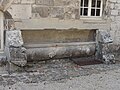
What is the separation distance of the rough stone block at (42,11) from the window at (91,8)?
1232mm

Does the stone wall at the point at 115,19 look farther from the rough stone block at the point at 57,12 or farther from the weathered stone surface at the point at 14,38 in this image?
the weathered stone surface at the point at 14,38

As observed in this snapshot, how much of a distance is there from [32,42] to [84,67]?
1.56 m

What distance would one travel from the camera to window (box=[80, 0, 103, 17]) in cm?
725

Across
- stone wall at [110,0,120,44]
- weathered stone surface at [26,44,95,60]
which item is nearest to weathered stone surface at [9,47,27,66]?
weathered stone surface at [26,44,95,60]

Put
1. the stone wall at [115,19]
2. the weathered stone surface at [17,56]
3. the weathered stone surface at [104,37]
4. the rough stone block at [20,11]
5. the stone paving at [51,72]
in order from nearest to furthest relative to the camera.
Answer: the stone paving at [51,72], the weathered stone surface at [17,56], the rough stone block at [20,11], the weathered stone surface at [104,37], the stone wall at [115,19]

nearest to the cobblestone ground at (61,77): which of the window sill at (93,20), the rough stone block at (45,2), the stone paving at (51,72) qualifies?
the stone paving at (51,72)

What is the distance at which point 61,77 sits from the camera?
5.43 metres

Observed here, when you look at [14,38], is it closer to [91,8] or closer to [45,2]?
[45,2]

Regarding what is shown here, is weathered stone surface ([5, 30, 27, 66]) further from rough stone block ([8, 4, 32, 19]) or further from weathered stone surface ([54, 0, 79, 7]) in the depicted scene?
weathered stone surface ([54, 0, 79, 7])

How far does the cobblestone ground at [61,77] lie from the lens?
490 centimetres

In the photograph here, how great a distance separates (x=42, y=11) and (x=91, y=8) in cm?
174

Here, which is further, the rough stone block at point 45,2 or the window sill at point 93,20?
the window sill at point 93,20

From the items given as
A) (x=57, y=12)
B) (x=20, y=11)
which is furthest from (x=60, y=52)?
Result: (x=20, y=11)

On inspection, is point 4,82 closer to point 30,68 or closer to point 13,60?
point 13,60
